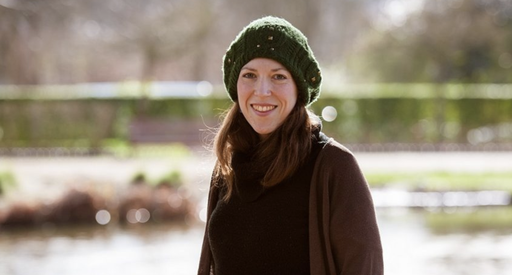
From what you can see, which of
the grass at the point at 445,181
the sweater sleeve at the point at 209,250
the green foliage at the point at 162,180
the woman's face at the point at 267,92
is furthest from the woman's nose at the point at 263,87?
the grass at the point at 445,181

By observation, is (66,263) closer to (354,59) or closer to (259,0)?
(259,0)

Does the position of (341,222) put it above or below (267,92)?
below

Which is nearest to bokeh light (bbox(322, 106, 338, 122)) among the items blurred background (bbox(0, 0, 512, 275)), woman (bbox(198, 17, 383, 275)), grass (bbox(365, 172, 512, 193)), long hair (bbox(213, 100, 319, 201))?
blurred background (bbox(0, 0, 512, 275))

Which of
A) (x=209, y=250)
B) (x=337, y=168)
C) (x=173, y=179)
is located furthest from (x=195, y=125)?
(x=337, y=168)

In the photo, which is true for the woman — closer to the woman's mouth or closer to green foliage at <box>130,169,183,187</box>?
the woman's mouth

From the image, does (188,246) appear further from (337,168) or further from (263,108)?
(337,168)

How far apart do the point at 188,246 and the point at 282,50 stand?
7867 millimetres

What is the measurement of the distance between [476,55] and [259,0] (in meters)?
6.51

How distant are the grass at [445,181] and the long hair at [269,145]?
1006 cm

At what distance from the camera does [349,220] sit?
223 cm

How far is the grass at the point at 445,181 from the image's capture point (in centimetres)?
1246

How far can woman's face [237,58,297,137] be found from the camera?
238cm

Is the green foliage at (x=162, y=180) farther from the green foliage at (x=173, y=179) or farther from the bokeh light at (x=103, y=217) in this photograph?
the bokeh light at (x=103, y=217)

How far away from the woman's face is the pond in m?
6.67
